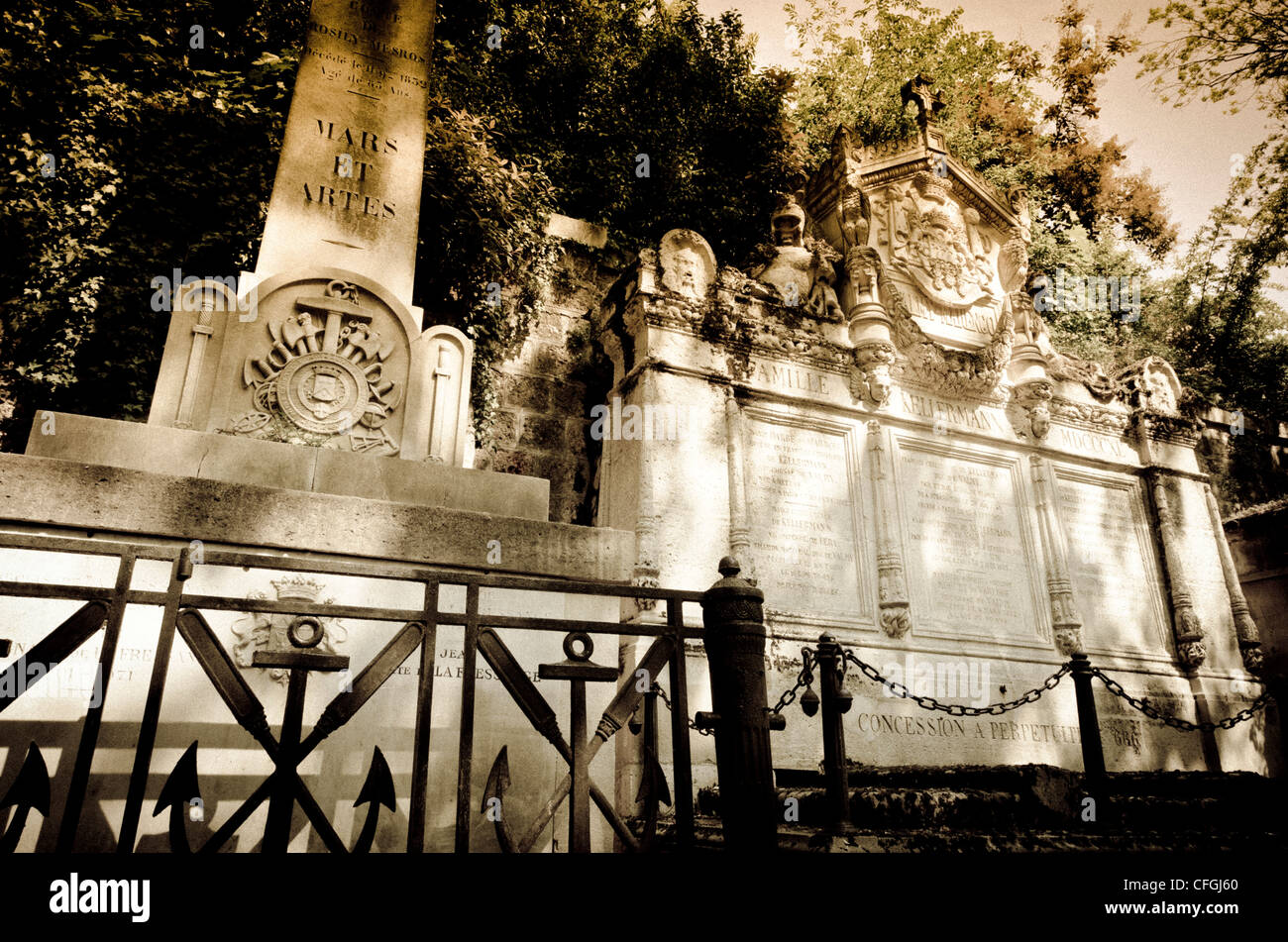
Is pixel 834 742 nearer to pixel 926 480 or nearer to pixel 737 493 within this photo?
pixel 737 493

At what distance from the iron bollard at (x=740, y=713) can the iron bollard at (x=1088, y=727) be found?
3.54m

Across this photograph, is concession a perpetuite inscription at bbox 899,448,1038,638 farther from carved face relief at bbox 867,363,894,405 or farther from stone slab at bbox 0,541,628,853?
stone slab at bbox 0,541,628,853

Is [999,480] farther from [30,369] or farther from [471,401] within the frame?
[30,369]

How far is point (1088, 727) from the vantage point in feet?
17.9

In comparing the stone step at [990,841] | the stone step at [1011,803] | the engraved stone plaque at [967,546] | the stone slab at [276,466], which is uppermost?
the engraved stone plaque at [967,546]

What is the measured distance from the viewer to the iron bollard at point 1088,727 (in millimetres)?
5375

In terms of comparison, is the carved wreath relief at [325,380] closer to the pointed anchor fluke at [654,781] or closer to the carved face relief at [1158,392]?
the pointed anchor fluke at [654,781]

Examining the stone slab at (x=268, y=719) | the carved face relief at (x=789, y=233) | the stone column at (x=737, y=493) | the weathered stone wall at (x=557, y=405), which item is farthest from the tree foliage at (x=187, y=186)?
the stone slab at (x=268, y=719)

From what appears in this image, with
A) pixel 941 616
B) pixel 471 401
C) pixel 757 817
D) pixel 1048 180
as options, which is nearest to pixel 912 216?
pixel 941 616

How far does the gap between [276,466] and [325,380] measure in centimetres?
75

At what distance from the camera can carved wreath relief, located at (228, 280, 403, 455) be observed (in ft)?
14.4

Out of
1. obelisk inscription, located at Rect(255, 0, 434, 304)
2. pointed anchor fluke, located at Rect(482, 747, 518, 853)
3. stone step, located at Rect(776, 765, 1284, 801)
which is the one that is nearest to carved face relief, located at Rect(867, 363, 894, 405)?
stone step, located at Rect(776, 765, 1284, 801)

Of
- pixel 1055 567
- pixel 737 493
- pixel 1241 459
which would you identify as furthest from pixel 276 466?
pixel 1241 459
